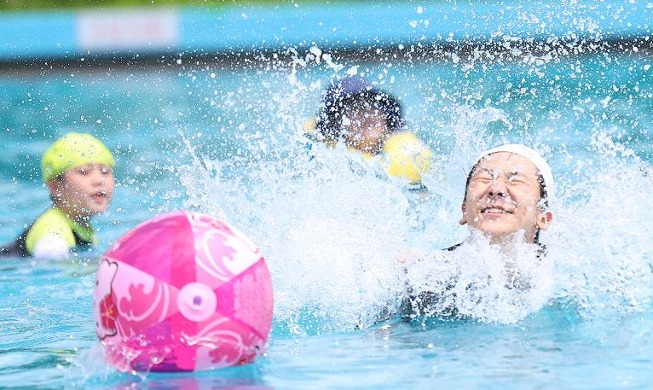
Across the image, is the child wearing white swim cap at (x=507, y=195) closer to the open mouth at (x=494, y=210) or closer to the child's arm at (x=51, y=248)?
the open mouth at (x=494, y=210)

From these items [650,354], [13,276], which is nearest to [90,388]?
[650,354]

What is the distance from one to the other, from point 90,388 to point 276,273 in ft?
5.66

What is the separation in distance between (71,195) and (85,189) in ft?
0.33

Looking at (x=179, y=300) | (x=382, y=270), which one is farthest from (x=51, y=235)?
(x=179, y=300)

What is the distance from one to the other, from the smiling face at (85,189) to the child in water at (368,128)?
1505 millimetres

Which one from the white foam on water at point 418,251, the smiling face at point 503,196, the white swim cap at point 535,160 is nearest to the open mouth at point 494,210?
the smiling face at point 503,196

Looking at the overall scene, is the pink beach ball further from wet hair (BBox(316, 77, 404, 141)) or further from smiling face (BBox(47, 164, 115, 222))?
wet hair (BBox(316, 77, 404, 141))

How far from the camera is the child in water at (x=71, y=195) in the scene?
743cm

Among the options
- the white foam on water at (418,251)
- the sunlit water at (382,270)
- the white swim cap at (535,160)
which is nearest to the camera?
the sunlit water at (382,270)

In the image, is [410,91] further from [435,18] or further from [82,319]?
[82,319]

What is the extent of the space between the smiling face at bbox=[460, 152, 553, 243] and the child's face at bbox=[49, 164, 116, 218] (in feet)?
9.75

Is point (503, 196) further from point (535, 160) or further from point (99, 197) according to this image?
point (99, 197)

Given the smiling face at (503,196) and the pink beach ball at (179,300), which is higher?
the smiling face at (503,196)

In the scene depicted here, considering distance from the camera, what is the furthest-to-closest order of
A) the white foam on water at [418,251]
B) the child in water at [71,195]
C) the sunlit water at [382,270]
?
the child in water at [71,195], the white foam on water at [418,251], the sunlit water at [382,270]
